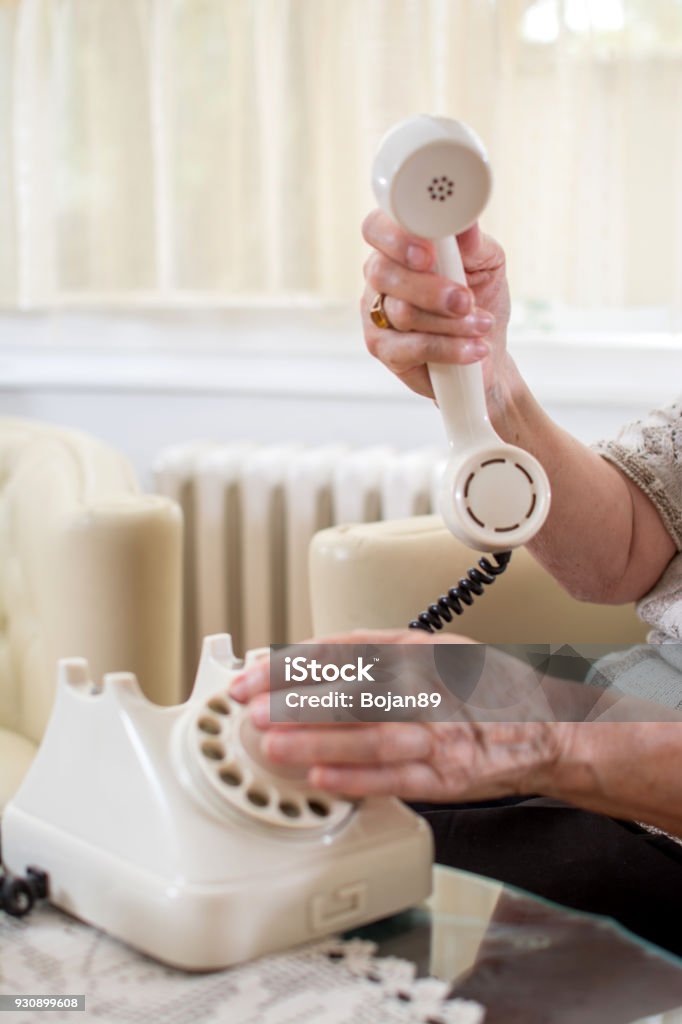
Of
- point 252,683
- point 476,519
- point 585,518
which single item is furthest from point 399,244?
point 585,518

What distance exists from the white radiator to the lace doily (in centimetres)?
125

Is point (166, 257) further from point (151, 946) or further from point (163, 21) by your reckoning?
point (151, 946)

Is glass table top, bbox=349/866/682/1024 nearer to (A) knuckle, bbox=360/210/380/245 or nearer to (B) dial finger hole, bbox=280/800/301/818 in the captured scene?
(B) dial finger hole, bbox=280/800/301/818

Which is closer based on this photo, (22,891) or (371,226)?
(22,891)

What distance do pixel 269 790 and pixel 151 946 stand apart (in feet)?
0.33

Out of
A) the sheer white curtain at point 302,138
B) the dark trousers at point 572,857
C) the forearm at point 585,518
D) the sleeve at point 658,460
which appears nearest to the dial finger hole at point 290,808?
the dark trousers at point 572,857

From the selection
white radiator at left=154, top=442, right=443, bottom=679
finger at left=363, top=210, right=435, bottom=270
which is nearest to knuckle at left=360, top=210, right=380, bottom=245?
finger at left=363, top=210, right=435, bottom=270

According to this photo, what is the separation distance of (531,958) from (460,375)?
0.38 m

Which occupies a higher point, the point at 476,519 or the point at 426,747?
the point at 476,519

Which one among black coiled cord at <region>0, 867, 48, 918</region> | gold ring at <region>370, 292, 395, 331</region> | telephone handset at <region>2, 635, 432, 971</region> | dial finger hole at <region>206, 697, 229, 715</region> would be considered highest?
gold ring at <region>370, 292, 395, 331</region>

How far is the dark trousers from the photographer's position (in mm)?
760

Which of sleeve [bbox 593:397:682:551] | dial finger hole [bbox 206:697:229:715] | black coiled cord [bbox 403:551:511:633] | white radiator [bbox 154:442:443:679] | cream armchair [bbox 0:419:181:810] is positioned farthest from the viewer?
white radiator [bbox 154:442:443:679]

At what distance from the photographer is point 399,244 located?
80 centimetres

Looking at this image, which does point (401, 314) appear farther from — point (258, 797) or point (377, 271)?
point (258, 797)
